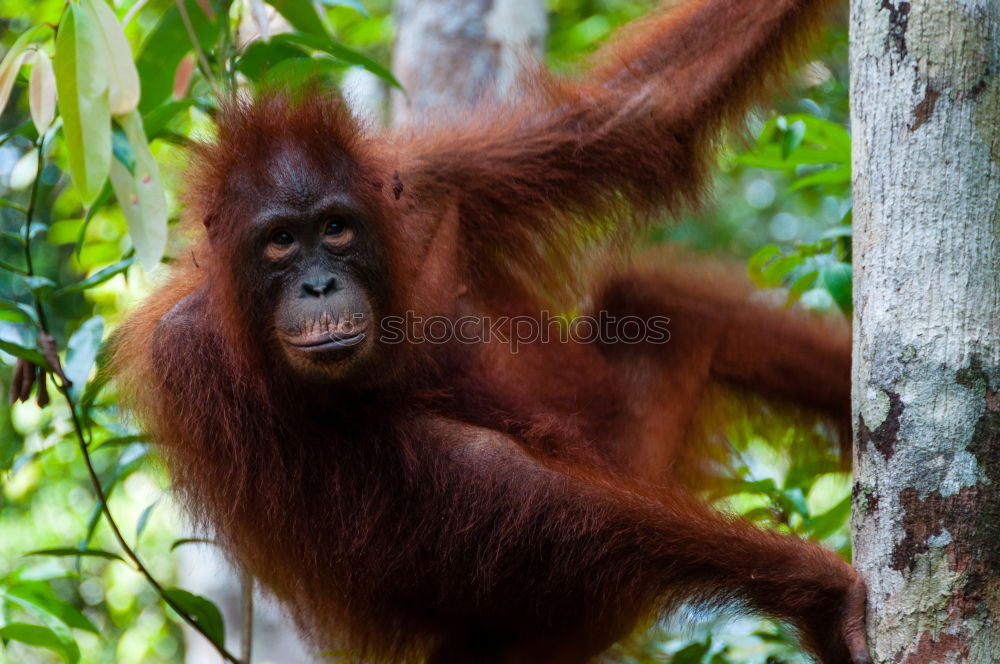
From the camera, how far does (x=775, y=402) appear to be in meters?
2.99

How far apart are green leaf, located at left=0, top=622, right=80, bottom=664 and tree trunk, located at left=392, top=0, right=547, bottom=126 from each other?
2506mm

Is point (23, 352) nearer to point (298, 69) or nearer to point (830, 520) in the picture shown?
point (298, 69)

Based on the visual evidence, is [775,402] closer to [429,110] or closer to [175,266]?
[429,110]

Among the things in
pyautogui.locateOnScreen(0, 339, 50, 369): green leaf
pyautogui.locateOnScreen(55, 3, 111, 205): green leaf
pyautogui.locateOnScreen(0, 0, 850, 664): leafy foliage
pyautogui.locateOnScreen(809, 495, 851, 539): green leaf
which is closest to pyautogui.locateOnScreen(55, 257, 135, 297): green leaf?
pyautogui.locateOnScreen(0, 0, 850, 664): leafy foliage

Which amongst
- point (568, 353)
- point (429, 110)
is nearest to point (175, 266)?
point (429, 110)

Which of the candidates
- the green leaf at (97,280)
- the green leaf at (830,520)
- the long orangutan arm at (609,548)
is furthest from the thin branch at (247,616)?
the green leaf at (830,520)

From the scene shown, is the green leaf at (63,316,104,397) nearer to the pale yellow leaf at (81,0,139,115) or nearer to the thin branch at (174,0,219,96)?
the thin branch at (174,0,219,96)

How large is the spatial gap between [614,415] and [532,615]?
69 centimetres

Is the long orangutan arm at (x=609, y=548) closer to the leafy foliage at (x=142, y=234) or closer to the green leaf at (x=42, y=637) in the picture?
the leafy foliage at (x=142, y=234)

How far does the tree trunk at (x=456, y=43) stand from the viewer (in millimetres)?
4285

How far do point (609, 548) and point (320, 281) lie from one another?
0.88 metres

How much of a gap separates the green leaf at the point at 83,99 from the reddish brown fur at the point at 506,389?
27.6 inches

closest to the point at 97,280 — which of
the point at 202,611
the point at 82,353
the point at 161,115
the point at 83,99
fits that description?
the point at 82,353

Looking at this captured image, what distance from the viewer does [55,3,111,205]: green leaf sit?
1668mm
